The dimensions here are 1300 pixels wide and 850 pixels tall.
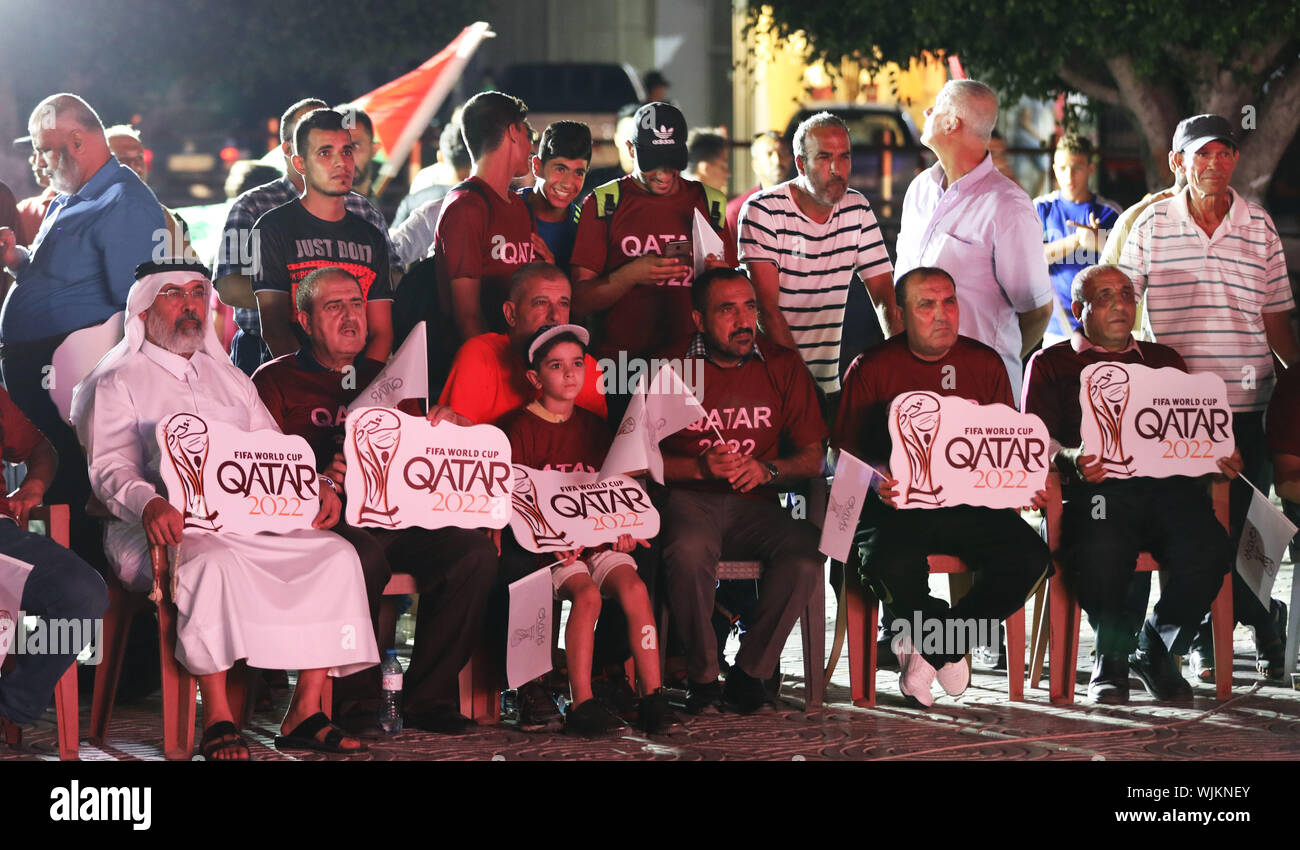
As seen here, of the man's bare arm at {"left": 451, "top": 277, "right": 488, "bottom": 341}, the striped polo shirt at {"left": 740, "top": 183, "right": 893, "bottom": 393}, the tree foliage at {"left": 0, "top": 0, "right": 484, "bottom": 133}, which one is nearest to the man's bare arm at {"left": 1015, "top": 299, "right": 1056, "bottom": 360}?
the striped polo shirt at {"left": 740, "top": 183, "right": 893, "bottom": 393}

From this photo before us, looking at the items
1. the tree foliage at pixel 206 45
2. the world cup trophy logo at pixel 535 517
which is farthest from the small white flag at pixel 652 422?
the tree foliage at pixel 206 45

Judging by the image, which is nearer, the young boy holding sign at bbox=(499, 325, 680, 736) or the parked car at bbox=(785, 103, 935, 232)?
the young boy holding sign at bbox=(499, 325, 680, 736)

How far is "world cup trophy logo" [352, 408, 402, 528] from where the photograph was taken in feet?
19.5

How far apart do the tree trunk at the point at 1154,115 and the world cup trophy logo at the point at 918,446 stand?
26.9 ft

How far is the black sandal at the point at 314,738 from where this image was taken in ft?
18.3

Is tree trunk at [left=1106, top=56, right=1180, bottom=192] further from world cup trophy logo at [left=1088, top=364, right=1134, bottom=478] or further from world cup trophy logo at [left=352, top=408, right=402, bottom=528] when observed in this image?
world cup trophy logo at [left=352, top=408, right=402, bottom=528]

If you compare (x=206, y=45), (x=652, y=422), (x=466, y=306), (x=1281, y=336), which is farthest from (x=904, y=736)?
(x=206, y=45)

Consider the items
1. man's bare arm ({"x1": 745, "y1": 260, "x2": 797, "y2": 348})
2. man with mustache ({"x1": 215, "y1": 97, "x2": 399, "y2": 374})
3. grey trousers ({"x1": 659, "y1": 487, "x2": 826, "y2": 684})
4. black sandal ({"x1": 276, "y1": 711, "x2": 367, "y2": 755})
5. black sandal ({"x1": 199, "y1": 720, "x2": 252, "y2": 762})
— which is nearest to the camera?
black sandal ({"x1": 199, "y1": 720, "x2": 252, "y2": 762})

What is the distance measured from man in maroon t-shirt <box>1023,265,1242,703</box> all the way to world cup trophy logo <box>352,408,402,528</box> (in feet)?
8.06

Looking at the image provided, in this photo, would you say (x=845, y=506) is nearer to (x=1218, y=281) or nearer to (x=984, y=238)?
(x=984, y=238)

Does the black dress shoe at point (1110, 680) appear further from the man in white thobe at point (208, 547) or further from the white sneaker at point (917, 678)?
the man in white thobe at point (208, 547)

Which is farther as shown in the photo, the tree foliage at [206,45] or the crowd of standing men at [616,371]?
the tree foliage at [206,45]

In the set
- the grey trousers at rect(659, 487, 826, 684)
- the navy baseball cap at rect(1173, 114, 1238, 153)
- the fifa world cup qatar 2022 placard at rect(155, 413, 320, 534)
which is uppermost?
the navy baseball cap at rect(1173, 114, 1238, 153)

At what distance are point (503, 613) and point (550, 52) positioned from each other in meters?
25.2
